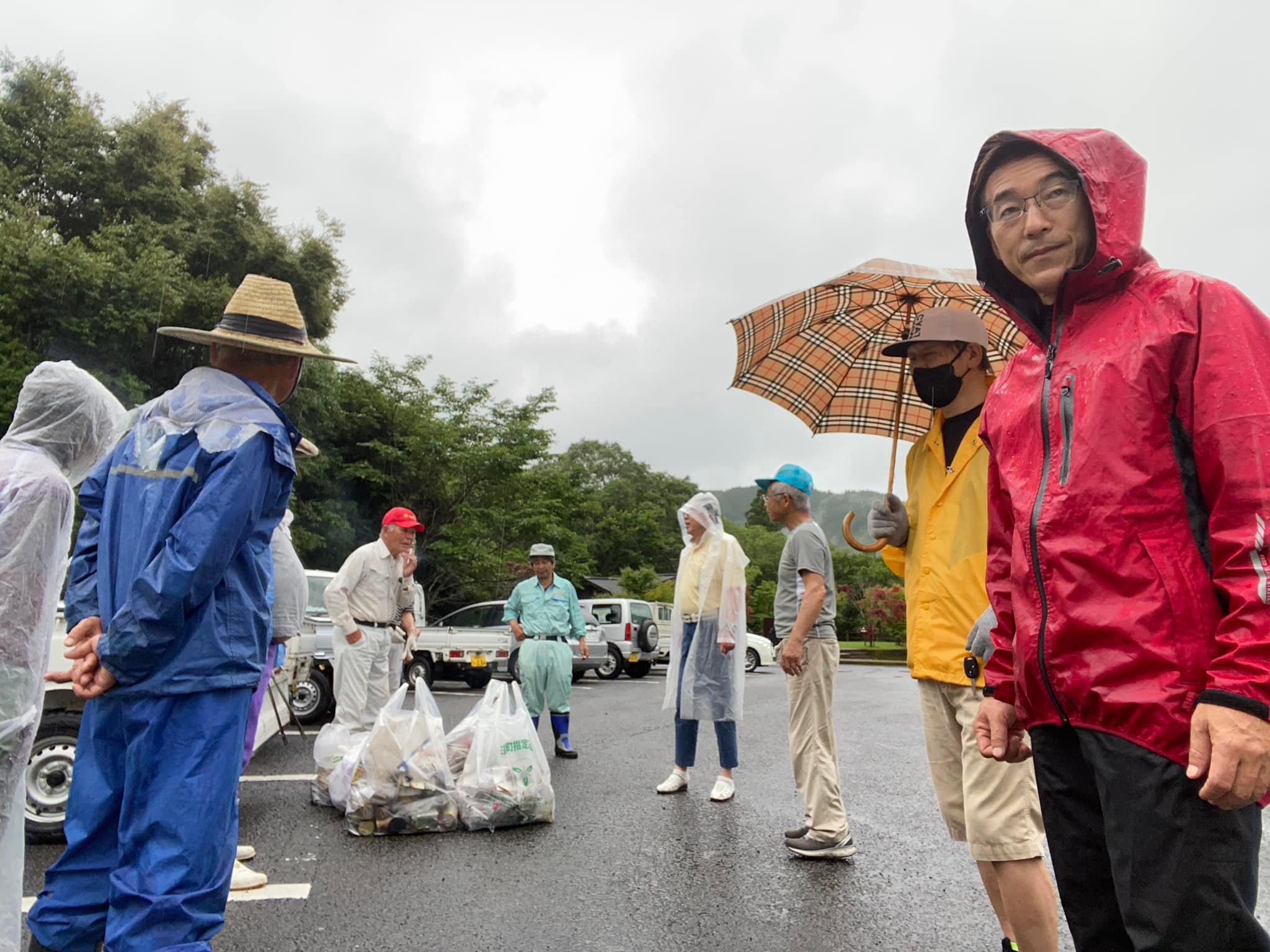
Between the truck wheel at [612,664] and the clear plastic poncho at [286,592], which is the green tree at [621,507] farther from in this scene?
the clear plastic poncho at [286,592]

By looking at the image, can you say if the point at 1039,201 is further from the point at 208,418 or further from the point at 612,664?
the point at 612,664

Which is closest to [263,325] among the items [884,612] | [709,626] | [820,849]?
[820,849]

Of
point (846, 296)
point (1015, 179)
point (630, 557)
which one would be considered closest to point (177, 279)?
point (846, 296)

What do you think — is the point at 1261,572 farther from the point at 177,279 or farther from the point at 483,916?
the point at 177,279

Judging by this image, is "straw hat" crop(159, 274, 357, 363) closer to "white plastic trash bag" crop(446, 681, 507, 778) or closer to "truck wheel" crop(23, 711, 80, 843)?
"truck wheel" crop(23, 711, 80, 843)

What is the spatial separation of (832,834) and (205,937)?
3.07 metres

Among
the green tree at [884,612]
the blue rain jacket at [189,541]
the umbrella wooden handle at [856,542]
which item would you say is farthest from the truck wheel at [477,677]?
the green tree at [884,612]

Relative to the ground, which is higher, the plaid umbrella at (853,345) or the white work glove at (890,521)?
the plaid umbrella at (853,345)

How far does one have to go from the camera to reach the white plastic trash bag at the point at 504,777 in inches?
191

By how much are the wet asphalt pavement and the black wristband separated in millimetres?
2355

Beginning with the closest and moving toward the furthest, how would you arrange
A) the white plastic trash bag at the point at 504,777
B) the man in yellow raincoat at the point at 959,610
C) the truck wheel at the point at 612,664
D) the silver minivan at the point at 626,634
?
the man in yellow raincoat at the point at 959,610, the white plastic trash bag at the point at 504,777, the truck wheel at the point at 612,664, the silver minivan at the point at 626,634

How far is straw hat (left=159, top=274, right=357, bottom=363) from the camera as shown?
270 cm

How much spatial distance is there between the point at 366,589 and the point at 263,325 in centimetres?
474

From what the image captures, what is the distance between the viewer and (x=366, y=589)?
23.5 ft
